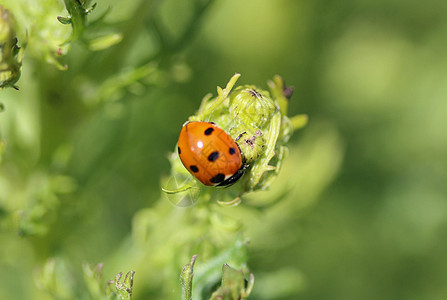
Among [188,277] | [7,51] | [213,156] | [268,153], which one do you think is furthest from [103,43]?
[188,277]

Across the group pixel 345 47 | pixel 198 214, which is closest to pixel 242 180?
pixel 198 214

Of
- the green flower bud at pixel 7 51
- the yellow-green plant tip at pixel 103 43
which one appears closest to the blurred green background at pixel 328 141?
the yellow-green plant tip at pixel 103 43

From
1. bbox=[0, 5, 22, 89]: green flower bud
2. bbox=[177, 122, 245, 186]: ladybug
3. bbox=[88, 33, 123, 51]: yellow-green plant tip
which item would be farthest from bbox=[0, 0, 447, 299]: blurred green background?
bbox=[0, 5, 22, 89]: green flower bud

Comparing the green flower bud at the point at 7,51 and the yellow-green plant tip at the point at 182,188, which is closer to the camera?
the green flower bud at the point at 7,51

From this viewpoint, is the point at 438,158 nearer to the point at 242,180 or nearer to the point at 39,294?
the point at 242,180

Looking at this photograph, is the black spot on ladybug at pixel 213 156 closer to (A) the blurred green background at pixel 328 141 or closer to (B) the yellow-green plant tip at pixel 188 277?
(B) the yellow-green plant tip at pixel 188 277

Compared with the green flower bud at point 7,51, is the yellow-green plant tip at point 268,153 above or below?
below

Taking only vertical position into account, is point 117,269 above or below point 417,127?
above

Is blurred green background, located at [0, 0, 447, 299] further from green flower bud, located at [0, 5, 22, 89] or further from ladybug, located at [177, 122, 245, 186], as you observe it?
green flower bud, located at [0, 5, 22, 89]

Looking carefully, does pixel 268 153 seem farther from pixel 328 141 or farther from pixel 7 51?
pixel 328 141
